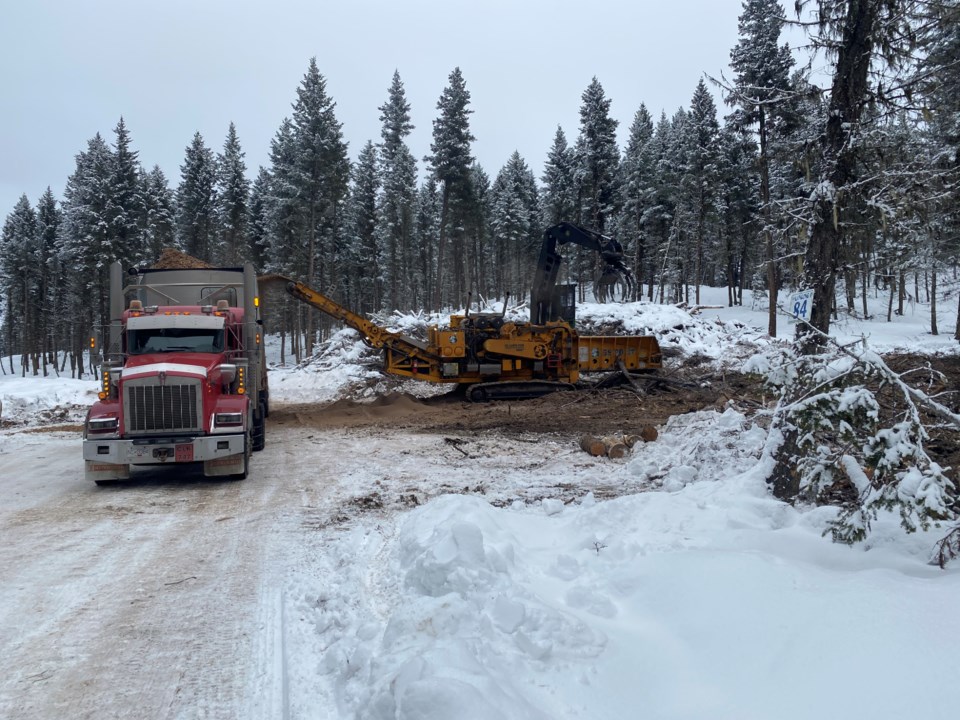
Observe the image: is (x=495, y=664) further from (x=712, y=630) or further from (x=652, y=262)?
(x=652, y=262)

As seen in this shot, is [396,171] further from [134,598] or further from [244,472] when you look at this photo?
[134,598]

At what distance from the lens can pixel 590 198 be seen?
43156 mm

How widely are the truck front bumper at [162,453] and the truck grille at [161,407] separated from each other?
20cm

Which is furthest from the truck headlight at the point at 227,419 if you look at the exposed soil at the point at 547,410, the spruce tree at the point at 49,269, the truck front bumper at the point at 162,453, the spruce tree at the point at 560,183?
the spruce tree at the point at 49,269

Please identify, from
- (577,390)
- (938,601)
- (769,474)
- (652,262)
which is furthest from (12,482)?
(652,262)

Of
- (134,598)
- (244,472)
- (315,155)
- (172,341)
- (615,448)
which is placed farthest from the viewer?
(315,155)

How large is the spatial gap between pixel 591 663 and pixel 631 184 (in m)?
46.1

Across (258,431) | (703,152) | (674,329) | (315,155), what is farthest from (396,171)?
(258,431)

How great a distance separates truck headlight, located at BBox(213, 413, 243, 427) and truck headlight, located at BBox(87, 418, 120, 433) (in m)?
1.41

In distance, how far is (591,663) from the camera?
3.68 metres

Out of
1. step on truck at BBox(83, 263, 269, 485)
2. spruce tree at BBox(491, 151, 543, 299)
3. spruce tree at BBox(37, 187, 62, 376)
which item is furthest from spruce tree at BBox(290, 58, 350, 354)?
spruce tree at BBox(37, 187, 62, 376)

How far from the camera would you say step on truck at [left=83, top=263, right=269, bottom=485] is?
9.22 meters

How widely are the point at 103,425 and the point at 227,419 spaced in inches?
68.9

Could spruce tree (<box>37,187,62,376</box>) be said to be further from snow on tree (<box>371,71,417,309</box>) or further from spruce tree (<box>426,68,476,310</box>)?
spruce tree (<box>426,68,476,310</box>)
